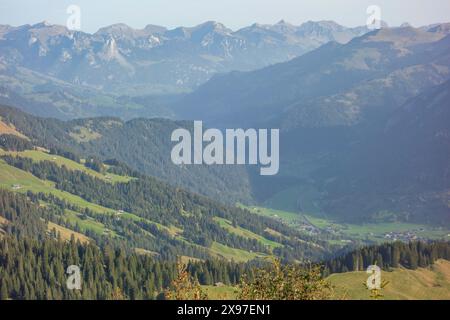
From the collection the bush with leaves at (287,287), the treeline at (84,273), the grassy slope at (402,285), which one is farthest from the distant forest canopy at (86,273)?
the bush with leaves at (287,287)

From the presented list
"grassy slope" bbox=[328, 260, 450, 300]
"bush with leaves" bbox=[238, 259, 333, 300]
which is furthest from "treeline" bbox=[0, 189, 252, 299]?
"bush with leaves" bbox=[238, 259, 333, 300]

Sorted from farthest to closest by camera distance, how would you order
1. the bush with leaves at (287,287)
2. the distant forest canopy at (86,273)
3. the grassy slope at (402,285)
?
1. the grassy slope at (402,285)
2. the distant forest canopy at (86,273)
3. the bush with leaves at (287,287)

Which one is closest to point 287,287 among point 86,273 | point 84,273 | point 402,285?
point 84,273

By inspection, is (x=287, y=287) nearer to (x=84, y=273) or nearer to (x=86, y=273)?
(x=84, y=273)

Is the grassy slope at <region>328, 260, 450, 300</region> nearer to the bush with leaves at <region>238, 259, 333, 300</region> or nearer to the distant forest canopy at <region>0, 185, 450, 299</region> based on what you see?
the distant forest canopy at <region>0, 185, 450, 299</region>

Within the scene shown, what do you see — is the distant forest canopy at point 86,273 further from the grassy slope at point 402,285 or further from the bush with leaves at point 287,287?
the bush with leaves at point 287,287

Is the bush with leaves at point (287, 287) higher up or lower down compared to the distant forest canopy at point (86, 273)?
lower down

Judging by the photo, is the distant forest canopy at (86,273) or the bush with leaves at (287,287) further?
the distant forest canopy at (86,273)

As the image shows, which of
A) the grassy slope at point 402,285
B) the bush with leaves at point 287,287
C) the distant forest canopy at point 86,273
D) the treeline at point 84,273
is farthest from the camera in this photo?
the grassy slope at point 402,285

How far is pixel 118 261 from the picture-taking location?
635 feet
